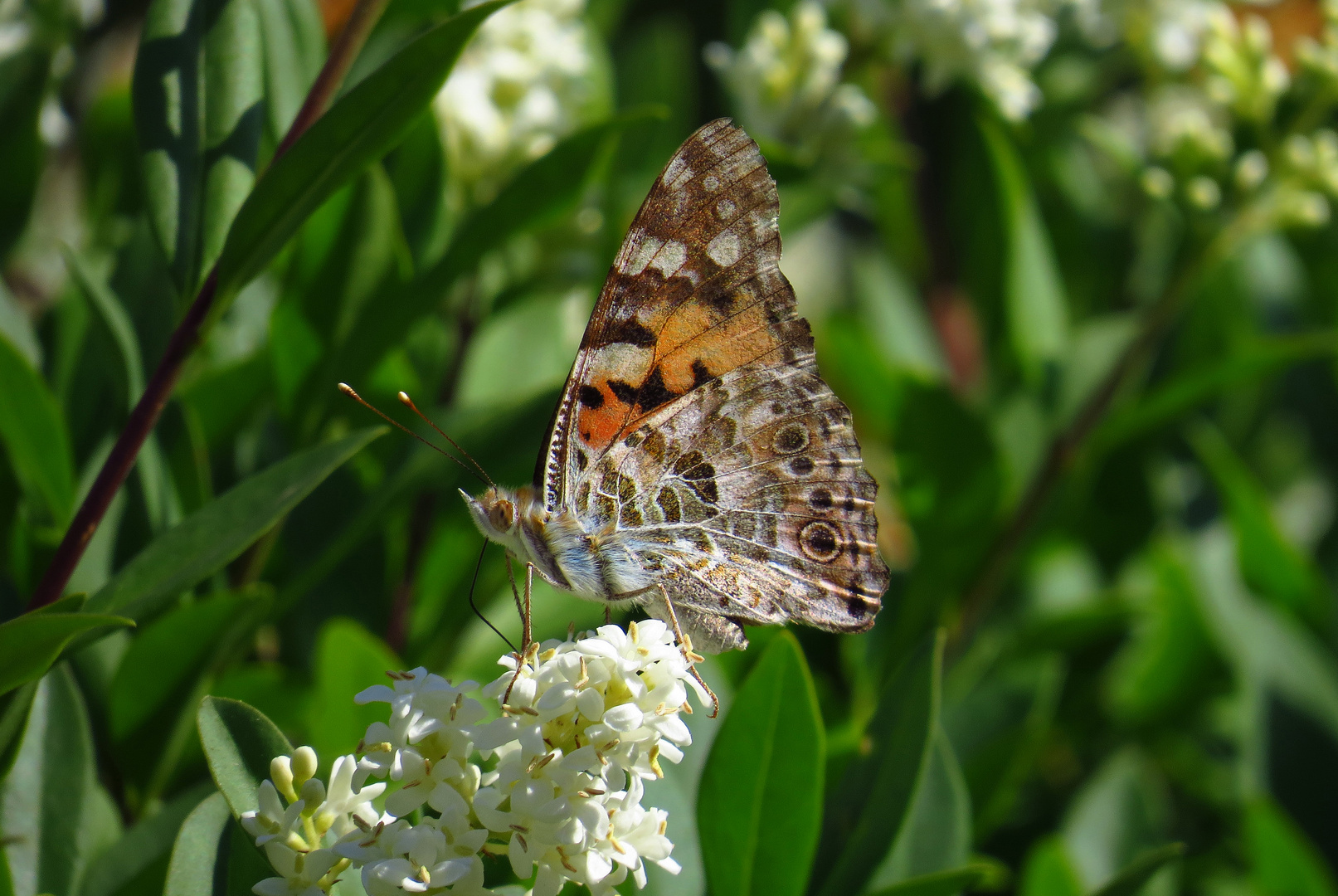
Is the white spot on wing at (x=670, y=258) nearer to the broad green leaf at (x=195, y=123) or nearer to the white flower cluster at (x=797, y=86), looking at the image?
the broad green leaf at (x=195, y=123)

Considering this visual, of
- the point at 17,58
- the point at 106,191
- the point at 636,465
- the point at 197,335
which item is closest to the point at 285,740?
the point at 197,335

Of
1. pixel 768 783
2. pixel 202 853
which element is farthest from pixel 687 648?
pixel 202 853

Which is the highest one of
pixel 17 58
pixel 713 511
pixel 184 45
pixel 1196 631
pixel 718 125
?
pixel 17 58

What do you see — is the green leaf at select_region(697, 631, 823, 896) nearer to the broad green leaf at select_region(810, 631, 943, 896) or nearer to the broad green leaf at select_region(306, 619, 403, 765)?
the broad green leaf at select_region(810, 631, 943, 896)

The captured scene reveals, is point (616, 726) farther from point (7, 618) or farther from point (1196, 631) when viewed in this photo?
point (1196, 631)

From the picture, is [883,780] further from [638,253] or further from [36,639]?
[36,639]

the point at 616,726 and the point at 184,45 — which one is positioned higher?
the point at 184,45
